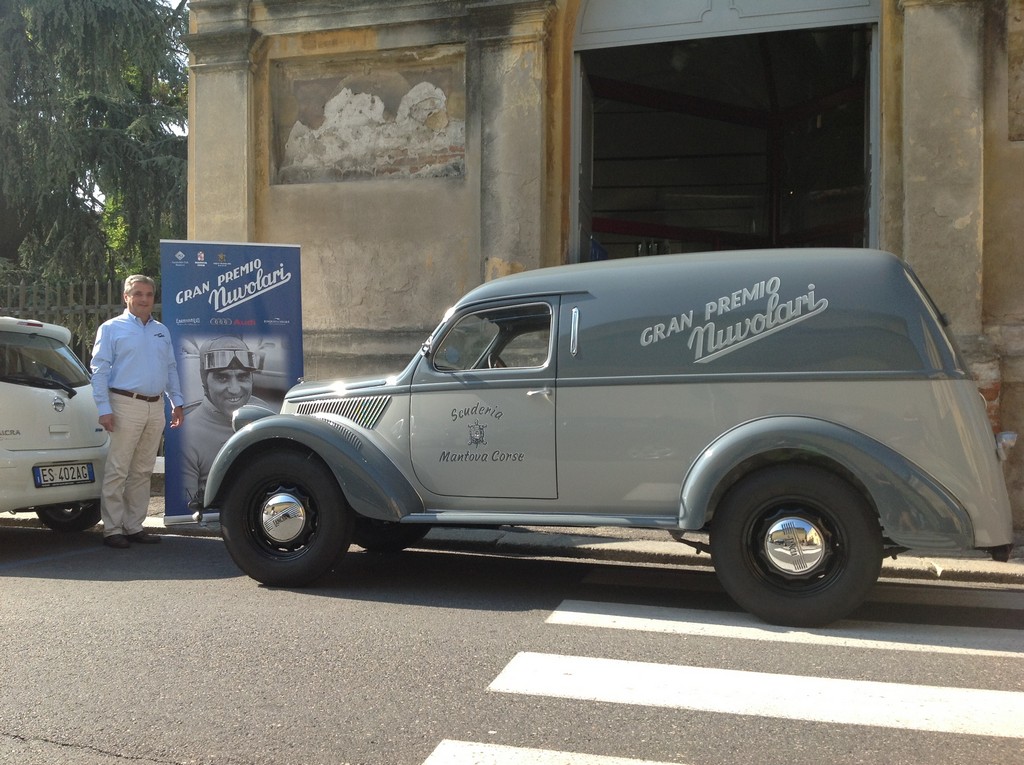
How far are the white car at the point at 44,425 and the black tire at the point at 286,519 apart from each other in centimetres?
197

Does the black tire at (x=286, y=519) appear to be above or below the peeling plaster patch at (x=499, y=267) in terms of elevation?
below

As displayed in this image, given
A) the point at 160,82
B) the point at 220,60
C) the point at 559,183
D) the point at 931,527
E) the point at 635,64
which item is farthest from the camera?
the point at 160,82

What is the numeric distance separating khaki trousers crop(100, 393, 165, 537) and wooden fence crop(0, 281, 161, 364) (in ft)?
11.5

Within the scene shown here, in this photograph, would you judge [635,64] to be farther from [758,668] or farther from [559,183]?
[758,668]

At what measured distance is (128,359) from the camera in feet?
24.3

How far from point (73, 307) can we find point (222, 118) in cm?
261

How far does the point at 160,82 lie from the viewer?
21328 millimetres

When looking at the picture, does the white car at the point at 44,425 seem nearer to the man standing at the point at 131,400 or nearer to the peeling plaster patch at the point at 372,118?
the man standing at the point at 131,400

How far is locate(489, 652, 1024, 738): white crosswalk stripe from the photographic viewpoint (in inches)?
142

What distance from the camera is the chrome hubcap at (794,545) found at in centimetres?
488

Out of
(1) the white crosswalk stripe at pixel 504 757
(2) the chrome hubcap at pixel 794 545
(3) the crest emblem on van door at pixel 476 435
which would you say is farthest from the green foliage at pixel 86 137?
(1) the white crosswalk stripe at pixel 504 757

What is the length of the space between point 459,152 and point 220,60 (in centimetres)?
293

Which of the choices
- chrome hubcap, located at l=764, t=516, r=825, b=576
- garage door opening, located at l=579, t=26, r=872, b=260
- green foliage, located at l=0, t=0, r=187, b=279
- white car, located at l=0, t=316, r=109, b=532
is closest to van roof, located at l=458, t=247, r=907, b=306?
chrome hubcap, located at l=764, t=516, r=825, b=576

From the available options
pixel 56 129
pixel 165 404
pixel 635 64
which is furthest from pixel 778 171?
pixel 56 129
